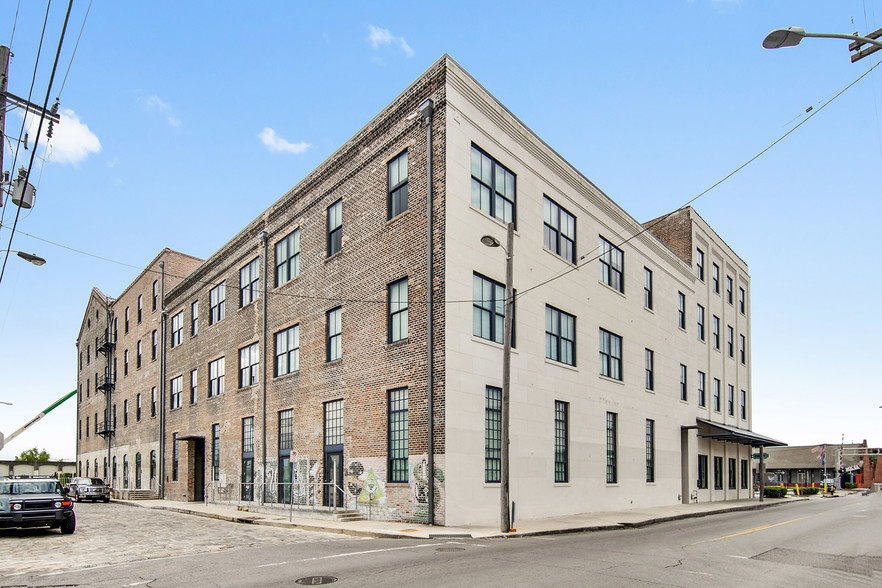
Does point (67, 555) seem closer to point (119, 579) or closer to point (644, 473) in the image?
point (119, 579)

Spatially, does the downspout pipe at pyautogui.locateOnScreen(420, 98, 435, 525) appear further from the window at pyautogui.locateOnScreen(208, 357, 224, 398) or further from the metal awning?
the metal awning

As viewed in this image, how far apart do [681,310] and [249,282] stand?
894 inches

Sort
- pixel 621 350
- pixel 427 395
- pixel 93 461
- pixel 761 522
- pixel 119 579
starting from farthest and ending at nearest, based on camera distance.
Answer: pixel 93 461, pixel 621 350, pixel 761 522, pixel 427 395, pixel 119 579

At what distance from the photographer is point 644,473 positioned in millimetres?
31500

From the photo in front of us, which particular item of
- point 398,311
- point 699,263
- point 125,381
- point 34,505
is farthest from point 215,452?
point 699,263

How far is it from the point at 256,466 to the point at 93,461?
1407 inches

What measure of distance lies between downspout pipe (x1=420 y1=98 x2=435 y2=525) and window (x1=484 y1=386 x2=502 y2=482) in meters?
2.10

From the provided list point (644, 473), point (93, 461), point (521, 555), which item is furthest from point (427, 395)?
point (93, 461)

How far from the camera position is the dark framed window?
3195cm

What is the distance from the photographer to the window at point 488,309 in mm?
21422

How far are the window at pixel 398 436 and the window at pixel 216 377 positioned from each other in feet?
50.6

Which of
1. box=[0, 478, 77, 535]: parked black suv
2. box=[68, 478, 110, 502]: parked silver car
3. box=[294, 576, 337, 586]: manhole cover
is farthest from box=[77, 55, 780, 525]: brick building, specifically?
box=[294, 576, 337, 586]: manhole cover

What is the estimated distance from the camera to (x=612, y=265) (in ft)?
101

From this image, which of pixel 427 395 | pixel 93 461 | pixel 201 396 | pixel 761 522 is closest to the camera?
pixel 427 395
